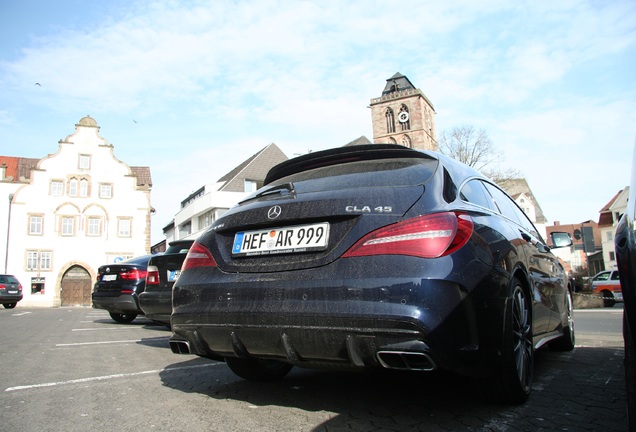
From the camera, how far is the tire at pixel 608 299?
23.3 m

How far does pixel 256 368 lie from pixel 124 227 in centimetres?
4998

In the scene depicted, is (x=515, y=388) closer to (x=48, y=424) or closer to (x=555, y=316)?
(x=555, y=316)

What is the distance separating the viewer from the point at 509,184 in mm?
48594

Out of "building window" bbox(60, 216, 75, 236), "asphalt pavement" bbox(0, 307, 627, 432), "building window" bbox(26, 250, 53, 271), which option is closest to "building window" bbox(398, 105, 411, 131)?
"building window" bbox(60, 216, 75, 236)

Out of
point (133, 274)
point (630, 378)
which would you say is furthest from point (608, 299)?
point (630, 378)

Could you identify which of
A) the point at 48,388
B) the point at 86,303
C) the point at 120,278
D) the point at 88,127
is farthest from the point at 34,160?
the point at 48,388

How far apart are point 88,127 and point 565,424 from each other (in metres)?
55.1

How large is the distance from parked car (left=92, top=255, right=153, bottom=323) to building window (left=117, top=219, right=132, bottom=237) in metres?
42.5

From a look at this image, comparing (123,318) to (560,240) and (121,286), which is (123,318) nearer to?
(121,286)

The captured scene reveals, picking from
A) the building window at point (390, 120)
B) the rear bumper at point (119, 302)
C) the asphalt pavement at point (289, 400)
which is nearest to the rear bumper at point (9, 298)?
the rear bumper at point (119, 302)

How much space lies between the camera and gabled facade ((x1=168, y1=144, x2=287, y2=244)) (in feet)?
167

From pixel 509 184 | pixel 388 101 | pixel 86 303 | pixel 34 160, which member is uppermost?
pixel 388 101

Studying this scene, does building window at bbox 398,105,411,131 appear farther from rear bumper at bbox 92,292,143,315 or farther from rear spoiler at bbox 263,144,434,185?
rear spoiler at bbox 263,144,434,185

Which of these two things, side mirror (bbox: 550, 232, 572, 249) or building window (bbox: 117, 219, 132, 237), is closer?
side mirror (bbox: 550, 232, 572, 249)
